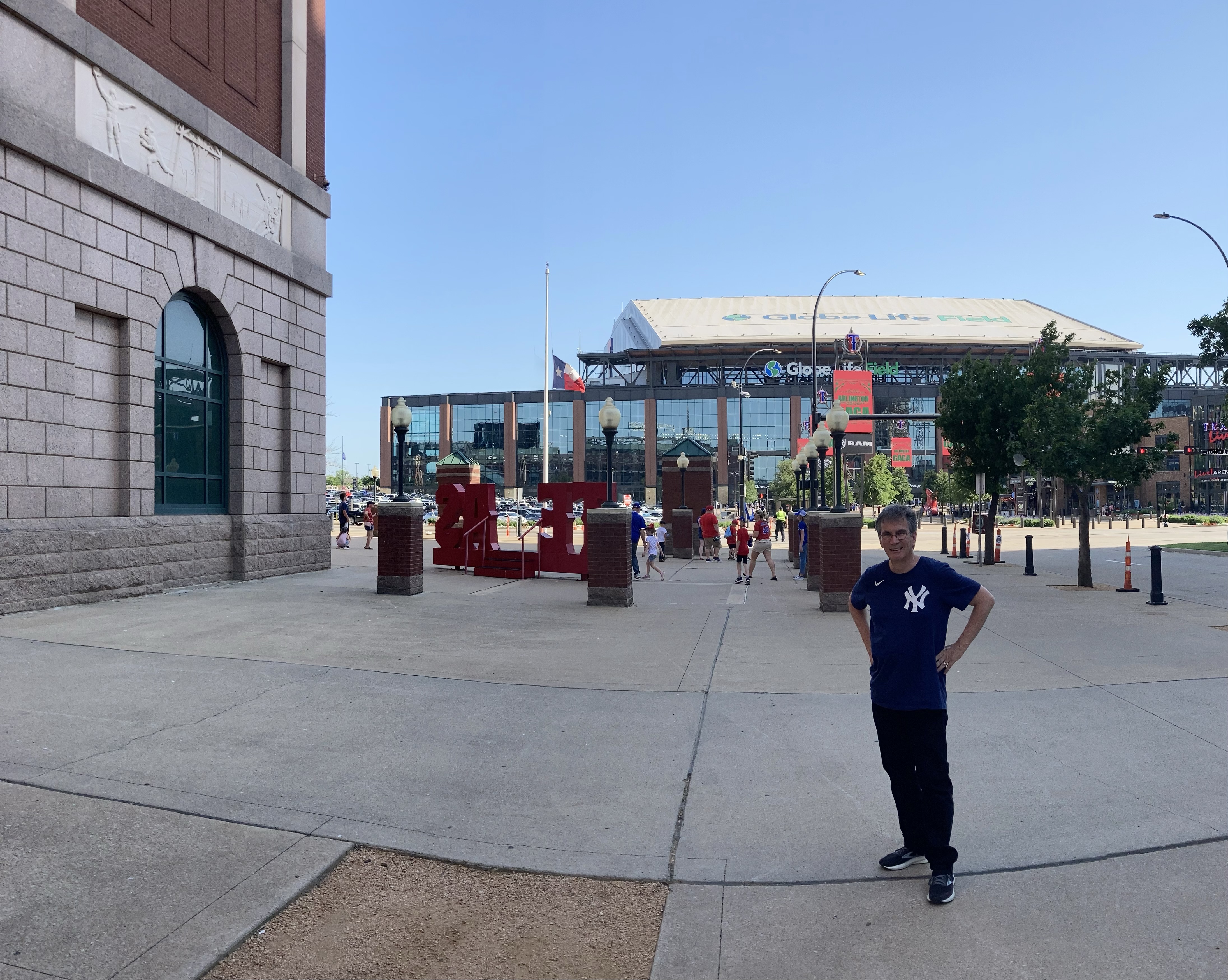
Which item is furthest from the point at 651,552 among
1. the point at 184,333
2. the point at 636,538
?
the point at 184,333

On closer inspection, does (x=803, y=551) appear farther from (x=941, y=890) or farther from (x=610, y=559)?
(x=941, y=890)

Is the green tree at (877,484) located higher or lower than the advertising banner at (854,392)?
lower

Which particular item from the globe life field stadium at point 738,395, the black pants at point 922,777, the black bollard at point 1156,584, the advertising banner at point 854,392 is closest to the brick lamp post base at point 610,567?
the black bollard at point 1156,584

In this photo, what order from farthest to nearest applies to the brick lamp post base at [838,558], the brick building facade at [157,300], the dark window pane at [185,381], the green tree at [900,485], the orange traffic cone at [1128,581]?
the green tree at [900,485] → the orange traffic cone at [1128,581] → the dark window pane at [185,381] → the brick lamp post base at [838,558] → the brick building facade at [157,300]

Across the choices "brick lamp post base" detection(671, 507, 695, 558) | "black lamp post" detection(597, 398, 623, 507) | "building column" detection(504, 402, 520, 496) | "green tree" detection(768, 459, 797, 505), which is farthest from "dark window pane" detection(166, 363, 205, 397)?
"building column" detection(504, 402, 520, 496)

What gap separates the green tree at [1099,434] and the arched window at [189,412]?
16.5 meters

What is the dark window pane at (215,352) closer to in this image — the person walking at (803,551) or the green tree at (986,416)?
the person walking at (803,551)

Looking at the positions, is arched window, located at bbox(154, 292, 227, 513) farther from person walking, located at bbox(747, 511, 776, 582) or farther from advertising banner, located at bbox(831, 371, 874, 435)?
advertising banner, located at bbox(831, 371, 874, 435)

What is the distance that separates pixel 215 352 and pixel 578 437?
8847 cm

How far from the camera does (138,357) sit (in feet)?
46.6

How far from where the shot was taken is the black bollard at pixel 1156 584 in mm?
15297

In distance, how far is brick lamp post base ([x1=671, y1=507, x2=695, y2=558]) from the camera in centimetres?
3253

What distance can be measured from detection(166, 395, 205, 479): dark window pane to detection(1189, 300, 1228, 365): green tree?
2486cm

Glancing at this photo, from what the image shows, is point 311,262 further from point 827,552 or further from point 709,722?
point 709,722
